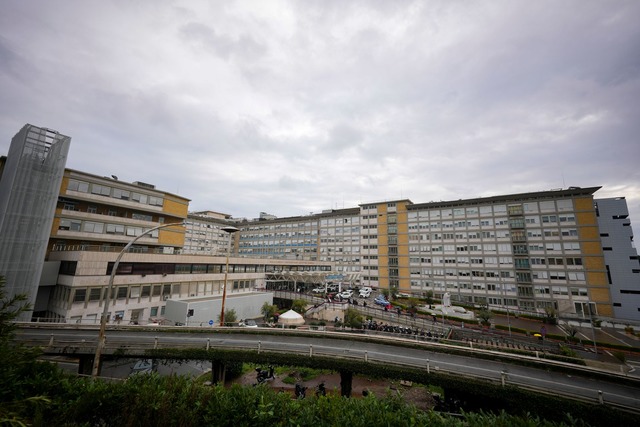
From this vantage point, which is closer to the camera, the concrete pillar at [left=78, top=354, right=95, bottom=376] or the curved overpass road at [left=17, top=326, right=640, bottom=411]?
the curved overpass road at [left=17, top=326, right=640, bottom=411]

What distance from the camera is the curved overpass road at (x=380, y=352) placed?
46.4ft

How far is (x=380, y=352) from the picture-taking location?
19.2 metres

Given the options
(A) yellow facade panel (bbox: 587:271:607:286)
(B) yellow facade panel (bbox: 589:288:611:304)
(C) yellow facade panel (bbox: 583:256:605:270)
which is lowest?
(B) yellow facade panel (bbox: 589:288:611:304)

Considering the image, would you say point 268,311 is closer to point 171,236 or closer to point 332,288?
point 171,236

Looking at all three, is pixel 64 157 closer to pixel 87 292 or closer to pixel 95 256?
pixel 95 256

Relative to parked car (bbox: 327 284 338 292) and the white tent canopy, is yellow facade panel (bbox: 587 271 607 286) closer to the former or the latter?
parked car (bbox: 327 284 338 292)

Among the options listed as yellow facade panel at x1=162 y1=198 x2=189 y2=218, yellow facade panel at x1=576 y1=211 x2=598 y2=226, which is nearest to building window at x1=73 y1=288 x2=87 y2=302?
yellow facade panel at x1=162 y1=198 x2=189 y2=218

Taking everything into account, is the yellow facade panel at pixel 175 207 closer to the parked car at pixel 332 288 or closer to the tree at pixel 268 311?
the tree at pixel 268 311

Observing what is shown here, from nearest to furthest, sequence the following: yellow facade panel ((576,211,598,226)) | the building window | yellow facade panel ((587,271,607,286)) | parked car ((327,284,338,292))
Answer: the building window → yellow facade panel ((587,271,607,286)) → yellow facade panel ((576,211,598,226)) → parked car ((327,284,338,292))

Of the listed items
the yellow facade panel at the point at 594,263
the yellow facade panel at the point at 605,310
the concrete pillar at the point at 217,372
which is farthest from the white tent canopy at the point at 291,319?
the yellow facade panel at the point at 594,263

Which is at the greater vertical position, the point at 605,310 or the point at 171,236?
the point at 171,236

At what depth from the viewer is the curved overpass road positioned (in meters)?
14.1

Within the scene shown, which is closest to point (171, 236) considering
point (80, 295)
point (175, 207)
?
point (175, 207)

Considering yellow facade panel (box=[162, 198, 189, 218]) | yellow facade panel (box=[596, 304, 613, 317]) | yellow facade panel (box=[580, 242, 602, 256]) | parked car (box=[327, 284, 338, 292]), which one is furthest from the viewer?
parked car (box=[327, 284, 338, 292])
